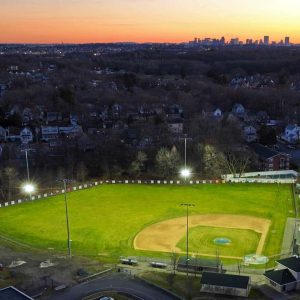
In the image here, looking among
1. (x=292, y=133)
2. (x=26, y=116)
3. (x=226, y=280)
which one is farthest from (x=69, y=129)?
(x=226, y=280)

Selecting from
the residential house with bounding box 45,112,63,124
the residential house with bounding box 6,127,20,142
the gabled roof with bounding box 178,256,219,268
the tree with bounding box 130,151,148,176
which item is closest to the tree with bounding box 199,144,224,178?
the tree with bounding box 130,151,148,176

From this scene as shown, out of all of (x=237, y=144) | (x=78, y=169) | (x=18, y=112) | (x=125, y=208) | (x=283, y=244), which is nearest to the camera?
(x=283, y=244)

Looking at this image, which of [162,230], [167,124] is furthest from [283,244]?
→ [167,124]

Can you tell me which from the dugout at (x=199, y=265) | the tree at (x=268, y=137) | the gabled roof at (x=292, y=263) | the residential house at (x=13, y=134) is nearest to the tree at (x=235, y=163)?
the tree at (x=268, y=137)

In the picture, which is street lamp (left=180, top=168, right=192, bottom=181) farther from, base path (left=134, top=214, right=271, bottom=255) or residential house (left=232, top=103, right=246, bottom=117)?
residential house (left=232, top=103, right=246, bottom=117)

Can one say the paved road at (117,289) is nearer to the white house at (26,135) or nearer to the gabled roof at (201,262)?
the gabled roof at (201,262)

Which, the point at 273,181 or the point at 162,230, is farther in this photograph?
the point at 273,181

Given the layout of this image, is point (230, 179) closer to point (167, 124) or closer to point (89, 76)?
point (167, 124)

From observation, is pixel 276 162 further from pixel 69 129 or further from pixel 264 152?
pixel 69 129
